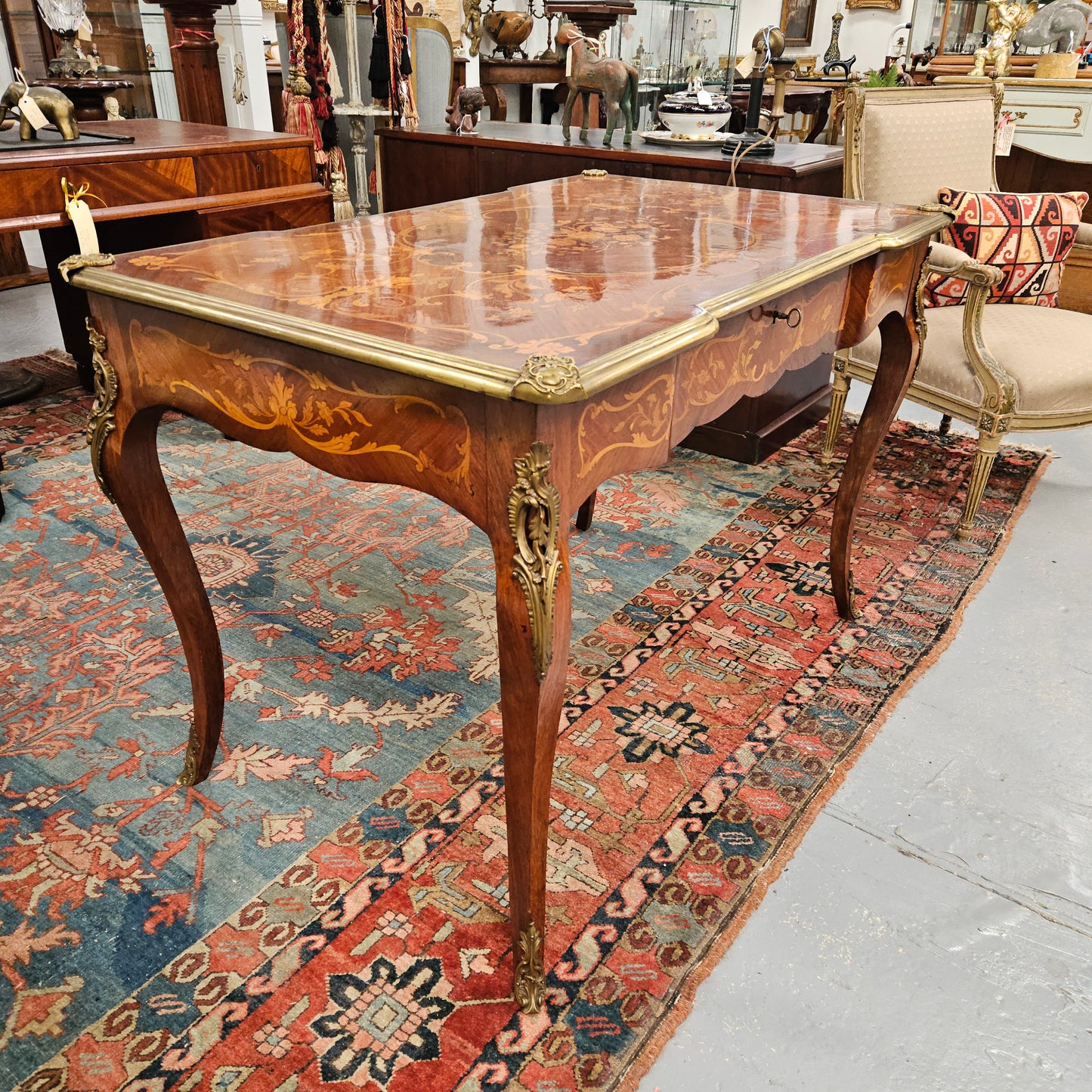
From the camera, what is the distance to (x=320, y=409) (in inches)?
45.4

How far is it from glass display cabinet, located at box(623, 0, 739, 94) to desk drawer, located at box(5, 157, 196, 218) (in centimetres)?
458

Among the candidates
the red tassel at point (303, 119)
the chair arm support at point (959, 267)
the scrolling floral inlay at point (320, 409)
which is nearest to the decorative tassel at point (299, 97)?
the red tassel at point (303, 119)

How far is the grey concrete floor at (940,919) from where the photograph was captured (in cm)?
126

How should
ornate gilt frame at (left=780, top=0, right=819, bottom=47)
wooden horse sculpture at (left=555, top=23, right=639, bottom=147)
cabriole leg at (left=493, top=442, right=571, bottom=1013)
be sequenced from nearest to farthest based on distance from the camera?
cabriole leg at (left=493, top=442, right=571, bottom=1013) → wooden horse sculpture at (left=555, top=23, right=639, bottom=147) → ornate gilt frame at (left=780, top=0, right=819, bottom=47)

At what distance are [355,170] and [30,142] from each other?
1.94 meters

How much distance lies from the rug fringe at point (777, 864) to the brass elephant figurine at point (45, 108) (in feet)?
9.71

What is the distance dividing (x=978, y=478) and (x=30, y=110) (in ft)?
10.2

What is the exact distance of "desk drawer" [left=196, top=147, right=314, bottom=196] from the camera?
3.01 metres

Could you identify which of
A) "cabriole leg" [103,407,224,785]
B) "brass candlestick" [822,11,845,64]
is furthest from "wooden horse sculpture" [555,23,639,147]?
"brass candlestick" [822,11,845,64]

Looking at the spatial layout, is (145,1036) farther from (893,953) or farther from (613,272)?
(613,272)

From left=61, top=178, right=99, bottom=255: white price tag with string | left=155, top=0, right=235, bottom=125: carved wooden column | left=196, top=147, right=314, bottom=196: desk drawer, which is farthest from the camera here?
left=155, top=0, right=235, bottom=125: carved wooden column

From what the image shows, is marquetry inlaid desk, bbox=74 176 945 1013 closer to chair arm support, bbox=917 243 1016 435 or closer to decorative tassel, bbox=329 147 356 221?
chair arm support, bbox=917 243 1016 435

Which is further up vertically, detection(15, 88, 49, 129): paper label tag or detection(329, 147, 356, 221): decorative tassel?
detection(15, 88, 49, 129): paper label tag

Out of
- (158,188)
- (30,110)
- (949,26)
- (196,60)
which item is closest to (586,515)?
(158,188)
